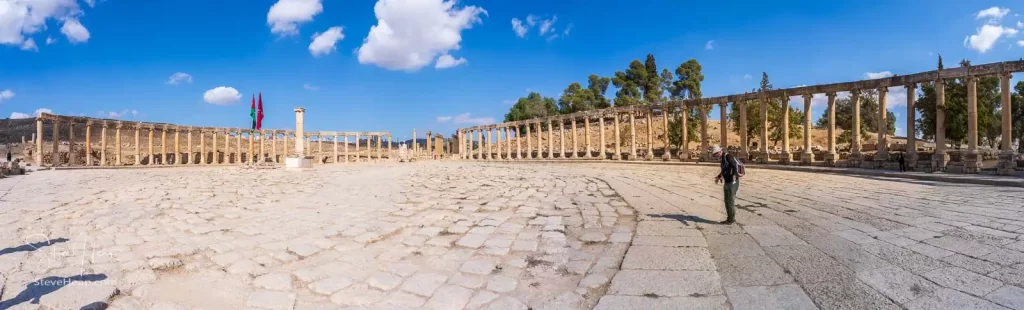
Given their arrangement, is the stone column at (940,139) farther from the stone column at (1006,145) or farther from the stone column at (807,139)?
the stone column at (807,139)

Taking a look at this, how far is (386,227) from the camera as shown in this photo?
252 inches

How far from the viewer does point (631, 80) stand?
6406cm

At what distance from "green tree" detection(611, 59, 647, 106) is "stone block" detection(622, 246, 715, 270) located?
5685 cm

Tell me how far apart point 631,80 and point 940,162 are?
48244mm

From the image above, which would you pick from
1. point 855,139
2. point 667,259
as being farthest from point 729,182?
point 855,139

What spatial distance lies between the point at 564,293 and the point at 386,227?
11.3ft

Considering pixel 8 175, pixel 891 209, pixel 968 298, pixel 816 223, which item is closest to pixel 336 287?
pixel 968 298

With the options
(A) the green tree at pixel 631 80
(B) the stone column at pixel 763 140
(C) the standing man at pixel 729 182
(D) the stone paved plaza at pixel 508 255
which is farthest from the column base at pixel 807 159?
(A) the green tree at pixel 631 80

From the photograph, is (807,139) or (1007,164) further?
(807,139)

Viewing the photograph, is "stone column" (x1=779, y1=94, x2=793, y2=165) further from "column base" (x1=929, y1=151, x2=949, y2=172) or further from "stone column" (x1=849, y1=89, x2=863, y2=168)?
"column base" (x1=929, y1=151, x2=949, y2=172)

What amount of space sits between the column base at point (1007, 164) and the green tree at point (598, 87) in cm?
4726

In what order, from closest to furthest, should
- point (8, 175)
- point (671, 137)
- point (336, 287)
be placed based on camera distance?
point (336, 287) < point (8, 175) < point (671, 137)

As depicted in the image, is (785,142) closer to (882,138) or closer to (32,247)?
(882,138)

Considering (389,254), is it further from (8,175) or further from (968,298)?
(8,175)
